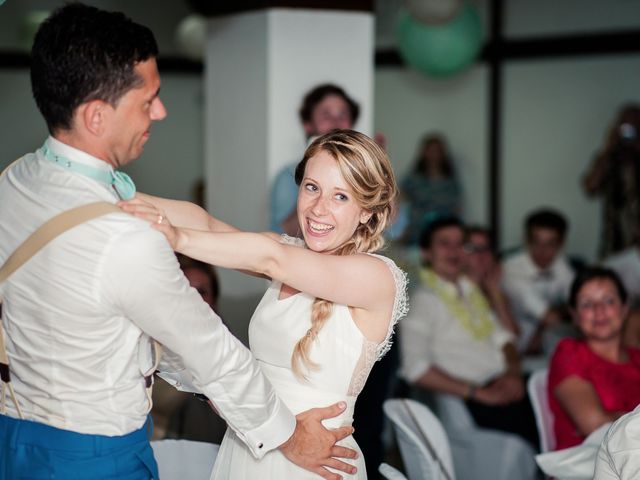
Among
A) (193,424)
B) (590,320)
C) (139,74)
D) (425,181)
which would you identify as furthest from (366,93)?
(425,181)

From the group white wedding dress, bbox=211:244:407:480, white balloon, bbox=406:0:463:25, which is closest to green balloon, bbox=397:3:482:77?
white balloon, bbox=406:0:463:25

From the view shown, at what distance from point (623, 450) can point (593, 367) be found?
1.24 meters

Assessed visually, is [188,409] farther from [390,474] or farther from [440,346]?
[440,346]

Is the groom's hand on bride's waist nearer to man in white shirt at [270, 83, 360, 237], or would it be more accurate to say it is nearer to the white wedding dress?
the white wedding dress

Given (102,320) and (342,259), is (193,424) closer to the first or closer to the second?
(342,259)

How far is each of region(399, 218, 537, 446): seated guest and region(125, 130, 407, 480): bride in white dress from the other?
217cm

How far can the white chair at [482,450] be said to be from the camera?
382 centimetres

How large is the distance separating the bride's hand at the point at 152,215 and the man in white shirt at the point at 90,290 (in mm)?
36

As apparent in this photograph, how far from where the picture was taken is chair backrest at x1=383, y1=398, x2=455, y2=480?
8.41ft

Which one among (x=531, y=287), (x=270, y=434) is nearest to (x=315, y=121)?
(x=270, y=434)

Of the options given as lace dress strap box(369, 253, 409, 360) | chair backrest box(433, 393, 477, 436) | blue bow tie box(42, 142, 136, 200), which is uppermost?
blue bow tie box(42, 142, 136, 200)

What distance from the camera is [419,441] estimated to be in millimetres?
2559

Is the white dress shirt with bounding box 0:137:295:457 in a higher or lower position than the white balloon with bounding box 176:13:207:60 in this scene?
lower

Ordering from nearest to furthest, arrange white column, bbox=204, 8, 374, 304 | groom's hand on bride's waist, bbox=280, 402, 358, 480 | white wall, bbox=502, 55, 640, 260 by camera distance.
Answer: groom's hand on bride's waist, bbox=280, 402, 358, 480 → white column, bbox=204, 8, 374, 304 → white wall, bbox=502, 55, 640, 260
